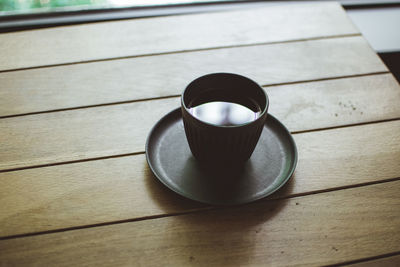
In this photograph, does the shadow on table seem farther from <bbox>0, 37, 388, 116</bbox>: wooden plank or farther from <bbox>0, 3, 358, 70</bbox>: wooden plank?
<bbox>0, 3, 358, 70</bbox>: wooden plank

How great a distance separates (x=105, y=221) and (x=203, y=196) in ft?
0.50

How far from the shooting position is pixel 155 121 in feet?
2.22

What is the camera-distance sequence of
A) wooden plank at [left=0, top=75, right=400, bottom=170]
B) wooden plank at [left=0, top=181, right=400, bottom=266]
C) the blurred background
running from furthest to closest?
the blurred background < wooden plank at [left=0, top=75, right=400, bottom=170] < wooden plank at [left=0, top=181, right=400, bottom=266]

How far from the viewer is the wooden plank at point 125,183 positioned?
534 millimetres

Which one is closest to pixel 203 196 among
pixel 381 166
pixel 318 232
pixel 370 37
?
pixel 318 232

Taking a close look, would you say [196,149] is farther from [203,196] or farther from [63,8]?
[63,8]

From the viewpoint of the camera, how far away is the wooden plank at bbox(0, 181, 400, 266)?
19.4 inches

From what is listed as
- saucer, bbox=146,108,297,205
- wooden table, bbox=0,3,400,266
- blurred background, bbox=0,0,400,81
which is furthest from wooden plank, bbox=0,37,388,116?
blurred background, bbox=0,0,400,81

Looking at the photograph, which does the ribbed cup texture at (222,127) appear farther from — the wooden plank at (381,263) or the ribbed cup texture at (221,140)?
the wooden plank at (381,263)

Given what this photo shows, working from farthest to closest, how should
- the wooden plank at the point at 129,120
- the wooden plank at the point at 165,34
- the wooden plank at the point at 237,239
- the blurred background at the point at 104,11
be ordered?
1. the blurred background at the point at 104,11
2. the wooden plank at the point at 165,34
3. the wooden plank at the point at 129,120
4. the wooden plank at the point at 237,239

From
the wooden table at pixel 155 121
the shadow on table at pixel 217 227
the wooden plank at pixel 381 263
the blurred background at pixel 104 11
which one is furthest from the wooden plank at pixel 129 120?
the blurred background at pixel 104 11

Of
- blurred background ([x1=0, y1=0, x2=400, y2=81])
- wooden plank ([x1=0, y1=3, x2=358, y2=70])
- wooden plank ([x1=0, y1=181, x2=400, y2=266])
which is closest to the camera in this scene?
wooden plank ([x1=0, y1=181, x2=400, y2=266])

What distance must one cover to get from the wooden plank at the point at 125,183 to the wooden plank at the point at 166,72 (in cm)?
17

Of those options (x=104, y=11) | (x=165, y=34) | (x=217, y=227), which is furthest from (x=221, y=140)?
(x=104, y=11)
